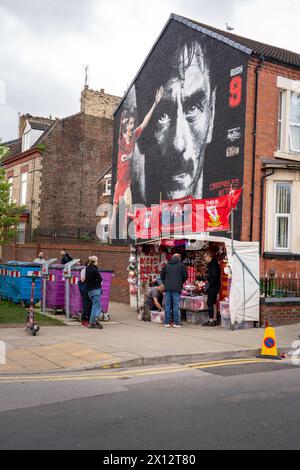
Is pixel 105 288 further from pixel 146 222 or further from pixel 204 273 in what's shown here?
pixel 146 222

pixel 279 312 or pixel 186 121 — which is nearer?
pixel 279 312

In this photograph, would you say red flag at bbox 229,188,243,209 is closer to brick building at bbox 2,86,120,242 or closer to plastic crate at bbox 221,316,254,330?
plastic crate at bbox 221,316,254,330

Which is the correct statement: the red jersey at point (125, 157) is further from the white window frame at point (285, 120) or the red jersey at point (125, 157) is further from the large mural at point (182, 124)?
the white window frame at point (285, 120)

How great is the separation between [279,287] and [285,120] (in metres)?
5.75

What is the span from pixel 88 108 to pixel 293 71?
20228 millimetres

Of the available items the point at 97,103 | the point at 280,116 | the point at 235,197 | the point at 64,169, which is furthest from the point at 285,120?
the point at 97,103

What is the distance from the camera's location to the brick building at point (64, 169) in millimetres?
32094

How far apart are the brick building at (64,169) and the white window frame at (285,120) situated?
56.3 feet

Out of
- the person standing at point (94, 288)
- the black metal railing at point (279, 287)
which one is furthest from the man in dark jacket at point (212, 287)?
the person standing at point (94, 288)

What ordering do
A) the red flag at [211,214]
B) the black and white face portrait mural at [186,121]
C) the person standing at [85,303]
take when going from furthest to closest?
the black and white face portrait mural at [186,121], the red flag at [211,214], the person standing at [85,303]

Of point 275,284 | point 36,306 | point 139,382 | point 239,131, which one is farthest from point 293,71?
point 139,382

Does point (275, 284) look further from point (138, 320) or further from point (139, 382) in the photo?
point (139, 382)

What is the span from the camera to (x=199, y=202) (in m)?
16.3

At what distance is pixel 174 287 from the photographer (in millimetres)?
13156
